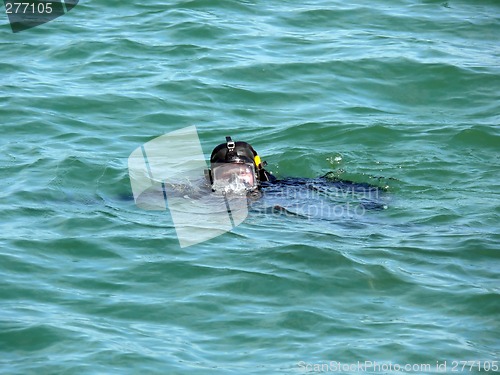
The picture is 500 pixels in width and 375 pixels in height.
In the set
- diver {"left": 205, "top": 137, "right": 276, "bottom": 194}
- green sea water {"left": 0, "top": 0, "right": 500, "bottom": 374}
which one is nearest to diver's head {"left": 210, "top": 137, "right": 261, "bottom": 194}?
diver {"left": 205, "top": 137, "right": 276, "bottom": 194}

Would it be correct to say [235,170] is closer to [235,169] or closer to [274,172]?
[235,169]

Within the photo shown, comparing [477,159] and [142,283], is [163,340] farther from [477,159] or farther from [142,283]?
[477,159]

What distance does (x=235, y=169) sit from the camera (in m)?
8.08

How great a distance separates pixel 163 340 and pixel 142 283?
0.83 metres

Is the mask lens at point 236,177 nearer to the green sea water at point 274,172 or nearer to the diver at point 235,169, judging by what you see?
the diver at point 235,169

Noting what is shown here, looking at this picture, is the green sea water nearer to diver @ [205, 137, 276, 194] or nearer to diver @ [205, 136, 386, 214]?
diver @ [205, 136, 386, 214]

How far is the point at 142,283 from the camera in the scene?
646cm

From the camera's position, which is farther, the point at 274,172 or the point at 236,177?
the point at 274,172

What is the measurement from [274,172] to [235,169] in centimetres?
104

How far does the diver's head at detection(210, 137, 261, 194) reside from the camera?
8.08 meters

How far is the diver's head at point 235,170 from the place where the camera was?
26.5 ft

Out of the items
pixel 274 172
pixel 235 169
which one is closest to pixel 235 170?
pixel 235 169

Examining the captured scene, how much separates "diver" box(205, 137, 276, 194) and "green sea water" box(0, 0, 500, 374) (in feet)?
1.37

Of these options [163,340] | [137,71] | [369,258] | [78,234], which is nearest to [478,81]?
[137,71]
